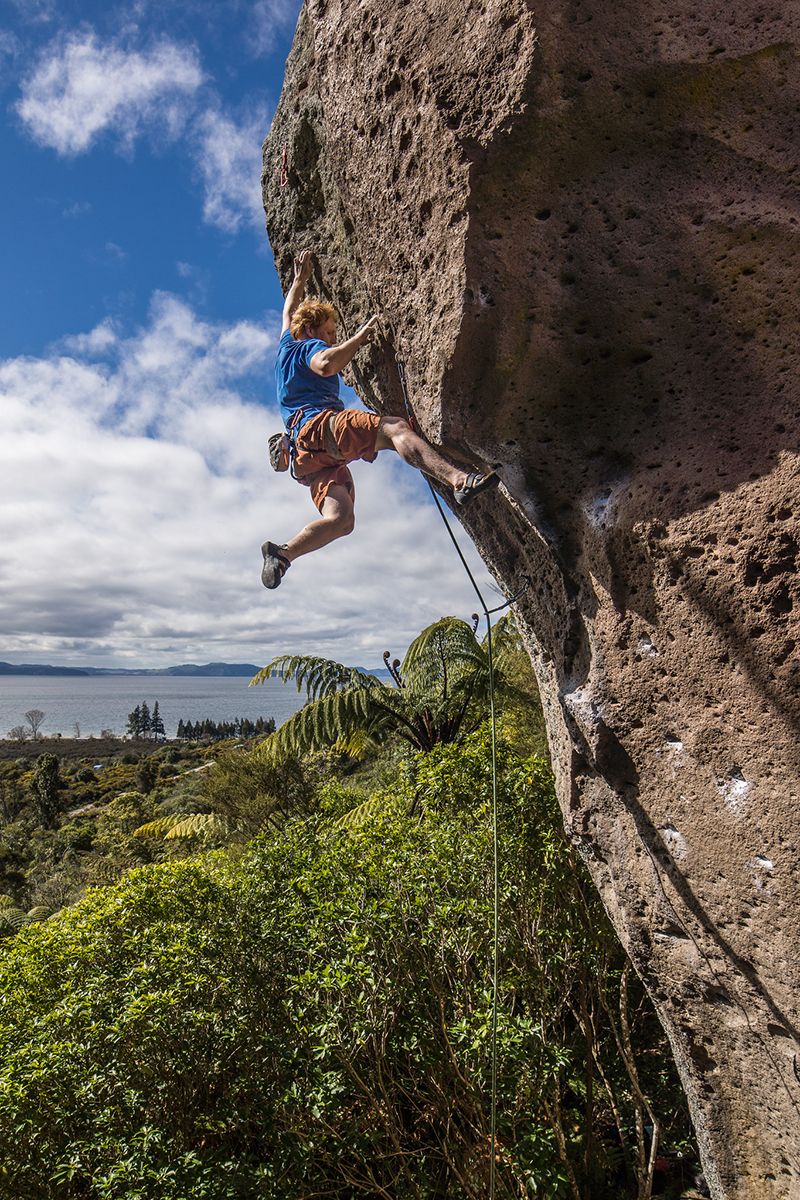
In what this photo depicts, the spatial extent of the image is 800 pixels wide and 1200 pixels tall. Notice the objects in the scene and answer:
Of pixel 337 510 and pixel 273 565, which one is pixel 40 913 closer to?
pixel 273 565

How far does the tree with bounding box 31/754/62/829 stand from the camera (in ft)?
Answer: 116

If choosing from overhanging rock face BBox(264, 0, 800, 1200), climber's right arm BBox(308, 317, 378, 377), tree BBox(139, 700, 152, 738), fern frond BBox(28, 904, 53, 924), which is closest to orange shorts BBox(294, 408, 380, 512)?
climber's right arm BBox(308, 317, 378, 377)

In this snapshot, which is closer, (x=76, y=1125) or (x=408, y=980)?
(x=76, y=1125)

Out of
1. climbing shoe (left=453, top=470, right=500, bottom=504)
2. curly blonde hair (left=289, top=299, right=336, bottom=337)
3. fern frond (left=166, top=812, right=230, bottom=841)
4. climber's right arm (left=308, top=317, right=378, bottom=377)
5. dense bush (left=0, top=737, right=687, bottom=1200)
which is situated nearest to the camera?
climbing shoe (left=453, top=470, right=500, bottom=504)

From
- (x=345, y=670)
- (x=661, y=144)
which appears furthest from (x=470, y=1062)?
(x=345, y=670)

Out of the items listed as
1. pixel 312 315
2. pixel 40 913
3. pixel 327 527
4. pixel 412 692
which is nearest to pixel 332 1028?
pixel 327 527

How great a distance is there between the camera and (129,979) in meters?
4.30

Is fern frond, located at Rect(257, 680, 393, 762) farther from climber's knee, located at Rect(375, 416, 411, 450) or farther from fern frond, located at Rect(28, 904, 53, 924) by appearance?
fern frond, located at Rect(28, 904, 53, 924)

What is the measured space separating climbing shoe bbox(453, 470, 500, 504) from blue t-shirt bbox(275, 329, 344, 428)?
3.80ft

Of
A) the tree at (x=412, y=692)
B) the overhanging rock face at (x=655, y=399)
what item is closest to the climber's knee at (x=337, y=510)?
the overhanging rock face at (x=655, y=399)

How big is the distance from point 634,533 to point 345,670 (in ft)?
28.9

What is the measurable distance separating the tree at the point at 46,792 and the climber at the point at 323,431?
1452 inches

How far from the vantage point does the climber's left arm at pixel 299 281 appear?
484cm

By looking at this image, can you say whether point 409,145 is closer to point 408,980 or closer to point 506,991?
point 408,980
